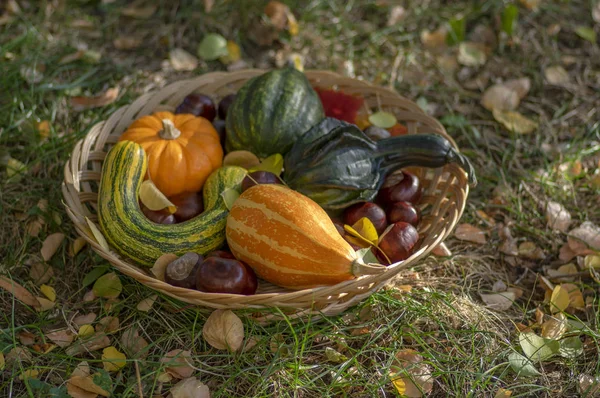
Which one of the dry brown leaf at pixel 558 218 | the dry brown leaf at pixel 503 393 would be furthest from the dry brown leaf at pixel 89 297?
the dry brown leaf at pixel 558 218

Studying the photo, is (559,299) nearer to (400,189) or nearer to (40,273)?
(400,189)

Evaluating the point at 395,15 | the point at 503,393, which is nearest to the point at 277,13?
the point at 395,15

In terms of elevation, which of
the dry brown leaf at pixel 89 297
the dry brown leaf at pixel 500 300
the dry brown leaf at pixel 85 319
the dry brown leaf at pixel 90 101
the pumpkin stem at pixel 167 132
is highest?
the pumpkin stem at pixel 167 132

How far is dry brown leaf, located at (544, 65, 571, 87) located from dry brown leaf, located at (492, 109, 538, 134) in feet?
1.26

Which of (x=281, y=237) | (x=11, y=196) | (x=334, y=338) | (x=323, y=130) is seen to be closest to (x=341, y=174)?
(x=323, y=130)

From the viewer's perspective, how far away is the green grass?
2.23 metres

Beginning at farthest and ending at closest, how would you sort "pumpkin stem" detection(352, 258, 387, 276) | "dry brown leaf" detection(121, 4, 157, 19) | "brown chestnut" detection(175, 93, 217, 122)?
"dry brown leaf" detection(121, 4, 157, 19) < "brown chestnut" detection(175, 93, 217, 122) < "pumpkin stem" detection(352, 258, 387, 276)

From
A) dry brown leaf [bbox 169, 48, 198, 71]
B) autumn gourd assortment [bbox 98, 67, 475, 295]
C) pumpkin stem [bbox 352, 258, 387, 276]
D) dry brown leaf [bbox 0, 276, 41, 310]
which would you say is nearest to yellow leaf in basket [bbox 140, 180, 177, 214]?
autumn gourd assortment [bbox 98, 67, 475, 295]

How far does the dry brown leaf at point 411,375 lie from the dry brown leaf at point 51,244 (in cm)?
148

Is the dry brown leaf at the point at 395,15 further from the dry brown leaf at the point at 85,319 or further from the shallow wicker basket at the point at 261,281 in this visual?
the dry brown leaf at the point at 85,319

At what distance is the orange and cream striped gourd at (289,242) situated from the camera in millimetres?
2141

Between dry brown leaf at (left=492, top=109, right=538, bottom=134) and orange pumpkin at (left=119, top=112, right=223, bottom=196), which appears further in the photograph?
dry brown leaf at (left=492, top=109, right=538, bottom=134)

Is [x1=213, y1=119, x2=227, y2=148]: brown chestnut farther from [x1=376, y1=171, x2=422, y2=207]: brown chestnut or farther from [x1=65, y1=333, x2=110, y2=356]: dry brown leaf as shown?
[x1=65, y1=333, x2=110, y2=356]: dry brown leaf

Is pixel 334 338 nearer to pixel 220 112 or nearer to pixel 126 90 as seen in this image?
pixel 220 112
